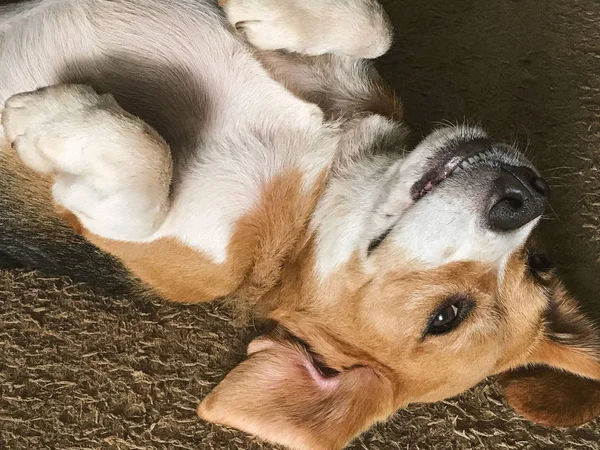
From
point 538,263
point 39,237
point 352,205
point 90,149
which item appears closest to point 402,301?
point 352,205

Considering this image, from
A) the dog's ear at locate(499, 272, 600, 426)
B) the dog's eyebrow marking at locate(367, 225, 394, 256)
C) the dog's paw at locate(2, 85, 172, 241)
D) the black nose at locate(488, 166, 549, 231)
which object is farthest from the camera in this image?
the dog's ear at locate(499, 272, 600, 426)

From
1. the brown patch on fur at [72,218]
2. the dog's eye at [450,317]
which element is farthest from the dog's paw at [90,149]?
the dog's eye at [450,317]

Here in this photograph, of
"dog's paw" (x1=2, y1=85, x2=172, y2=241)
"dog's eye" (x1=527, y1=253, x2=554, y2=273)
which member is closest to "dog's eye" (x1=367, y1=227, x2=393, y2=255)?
"dog's eye" (x1=527, y1=253, x2=554, y2=273)

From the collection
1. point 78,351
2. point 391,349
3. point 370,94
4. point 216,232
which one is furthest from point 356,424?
point 78,351

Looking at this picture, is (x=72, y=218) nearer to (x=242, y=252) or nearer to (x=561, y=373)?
(x=242, y=252)

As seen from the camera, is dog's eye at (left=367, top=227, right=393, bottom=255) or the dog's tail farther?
the dog's tail

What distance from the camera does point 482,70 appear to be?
2982 millimetres

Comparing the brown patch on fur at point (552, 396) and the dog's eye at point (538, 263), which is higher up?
the dog's eye at point (538, 263)

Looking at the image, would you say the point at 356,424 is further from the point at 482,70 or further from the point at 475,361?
the point at 482,70

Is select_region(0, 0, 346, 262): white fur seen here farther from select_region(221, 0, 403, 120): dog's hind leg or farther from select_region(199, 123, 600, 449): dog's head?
select_region(199, 123, 600, 449): dog's head

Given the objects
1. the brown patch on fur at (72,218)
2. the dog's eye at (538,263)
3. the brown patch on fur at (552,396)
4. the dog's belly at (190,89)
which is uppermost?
the dog's belly at (190,89)

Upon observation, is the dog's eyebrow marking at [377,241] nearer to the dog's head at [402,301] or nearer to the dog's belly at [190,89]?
the dog's head at [402,301]

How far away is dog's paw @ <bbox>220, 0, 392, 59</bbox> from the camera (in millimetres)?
1929

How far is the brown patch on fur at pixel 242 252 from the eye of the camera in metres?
2.04
